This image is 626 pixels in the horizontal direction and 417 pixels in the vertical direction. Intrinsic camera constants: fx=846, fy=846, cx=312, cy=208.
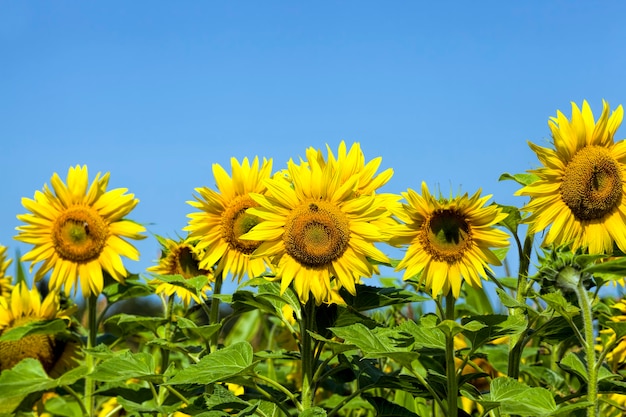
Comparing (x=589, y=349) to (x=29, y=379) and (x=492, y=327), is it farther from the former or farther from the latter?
(x=29, y=379)

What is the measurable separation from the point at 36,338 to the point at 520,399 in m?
3.09

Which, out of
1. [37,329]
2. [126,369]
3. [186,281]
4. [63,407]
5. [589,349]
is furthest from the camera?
[63,407]

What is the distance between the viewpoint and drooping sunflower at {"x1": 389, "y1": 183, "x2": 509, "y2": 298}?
2.80 metres

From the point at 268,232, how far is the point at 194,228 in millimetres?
579

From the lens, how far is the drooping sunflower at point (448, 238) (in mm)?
2797

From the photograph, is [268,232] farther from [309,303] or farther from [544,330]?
[544,330]

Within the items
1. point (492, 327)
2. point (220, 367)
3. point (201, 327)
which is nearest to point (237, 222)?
point (201, 327)

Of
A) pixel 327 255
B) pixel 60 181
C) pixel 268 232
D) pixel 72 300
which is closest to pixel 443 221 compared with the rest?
pixel 327 255

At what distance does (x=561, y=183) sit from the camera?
10.3 feet

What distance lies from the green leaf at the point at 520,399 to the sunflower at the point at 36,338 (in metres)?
2.56

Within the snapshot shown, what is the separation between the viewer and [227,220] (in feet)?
11.1

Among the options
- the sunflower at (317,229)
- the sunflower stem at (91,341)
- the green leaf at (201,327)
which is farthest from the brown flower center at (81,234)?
the sunflower at (317,229)

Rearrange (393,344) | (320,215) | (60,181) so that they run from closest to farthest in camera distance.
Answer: (393,344) < (320,215) < (60,181)

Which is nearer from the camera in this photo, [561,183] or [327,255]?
[327,255]
